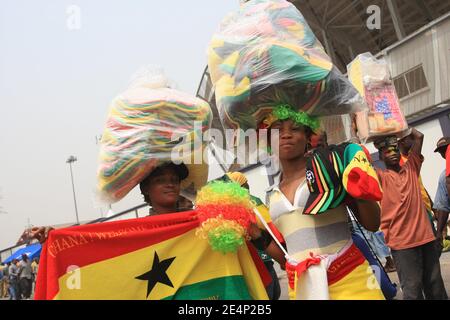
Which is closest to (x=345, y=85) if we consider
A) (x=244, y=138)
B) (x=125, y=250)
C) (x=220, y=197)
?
(x=244, y=138)

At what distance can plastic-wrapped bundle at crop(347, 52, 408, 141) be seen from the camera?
11.3ft

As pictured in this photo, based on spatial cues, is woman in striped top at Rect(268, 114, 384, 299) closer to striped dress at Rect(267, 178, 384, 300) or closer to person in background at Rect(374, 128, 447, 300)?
striped dress at Rect(267, 178, 384, 300)

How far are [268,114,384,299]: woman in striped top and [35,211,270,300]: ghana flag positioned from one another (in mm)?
268

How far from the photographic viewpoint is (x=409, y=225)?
3654mm

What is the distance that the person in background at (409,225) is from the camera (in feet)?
11.5

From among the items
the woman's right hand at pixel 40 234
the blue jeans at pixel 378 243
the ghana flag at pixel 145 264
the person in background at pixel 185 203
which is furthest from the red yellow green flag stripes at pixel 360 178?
the blue jeans at pixel 378 243

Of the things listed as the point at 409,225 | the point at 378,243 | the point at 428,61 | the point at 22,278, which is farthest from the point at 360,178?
the point at 22,278

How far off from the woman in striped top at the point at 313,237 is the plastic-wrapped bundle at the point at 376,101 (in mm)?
1272

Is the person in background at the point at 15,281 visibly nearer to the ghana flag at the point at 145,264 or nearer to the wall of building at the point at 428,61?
the wall of building at the point at 428,61

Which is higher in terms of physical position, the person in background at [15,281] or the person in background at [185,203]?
the person in background at [185,203]

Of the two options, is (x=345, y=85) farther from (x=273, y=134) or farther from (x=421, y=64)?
(x=421, y=64)

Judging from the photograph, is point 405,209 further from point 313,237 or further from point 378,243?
point 378,243

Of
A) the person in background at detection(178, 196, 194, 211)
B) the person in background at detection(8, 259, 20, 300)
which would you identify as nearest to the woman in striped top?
the person in background at detection(178, 196, 194, 211)
